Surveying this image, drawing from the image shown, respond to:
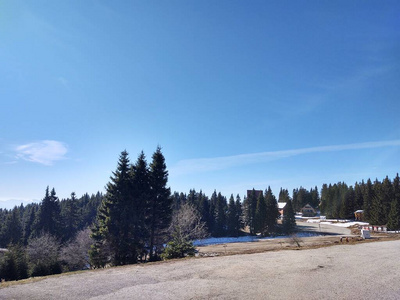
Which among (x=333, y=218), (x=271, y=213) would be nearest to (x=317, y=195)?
(x=333, y=218)

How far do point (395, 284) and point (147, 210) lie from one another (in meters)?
23.9

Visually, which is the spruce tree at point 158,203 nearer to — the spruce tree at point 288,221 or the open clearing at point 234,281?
the open clearing at point 234,281

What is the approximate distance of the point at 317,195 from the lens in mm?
134625

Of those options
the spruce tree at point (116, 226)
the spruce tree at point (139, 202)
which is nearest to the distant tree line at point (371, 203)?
the spruce tree at point (139, 202)

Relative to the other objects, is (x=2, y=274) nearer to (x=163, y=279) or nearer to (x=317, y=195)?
(x=163, y=279)

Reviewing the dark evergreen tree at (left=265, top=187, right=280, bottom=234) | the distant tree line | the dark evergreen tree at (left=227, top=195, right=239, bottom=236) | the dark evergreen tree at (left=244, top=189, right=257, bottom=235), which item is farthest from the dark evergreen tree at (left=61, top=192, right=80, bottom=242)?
the distant tree line

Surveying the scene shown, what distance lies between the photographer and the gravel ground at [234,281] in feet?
31.5

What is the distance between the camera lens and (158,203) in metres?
30.0

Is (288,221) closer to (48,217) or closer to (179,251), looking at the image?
(179,251)

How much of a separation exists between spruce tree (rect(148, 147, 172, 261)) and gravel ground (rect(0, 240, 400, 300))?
1457cm

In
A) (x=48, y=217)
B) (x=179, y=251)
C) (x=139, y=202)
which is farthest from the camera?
(x=48, y=217)

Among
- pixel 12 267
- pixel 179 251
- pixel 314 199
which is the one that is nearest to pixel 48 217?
pixel 12 267

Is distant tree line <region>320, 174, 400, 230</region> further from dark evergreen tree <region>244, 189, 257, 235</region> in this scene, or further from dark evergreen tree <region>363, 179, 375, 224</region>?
dark evergreen tree <region>244, 189, 257, 235</region>

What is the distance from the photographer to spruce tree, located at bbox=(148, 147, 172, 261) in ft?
96.8
